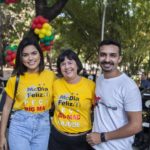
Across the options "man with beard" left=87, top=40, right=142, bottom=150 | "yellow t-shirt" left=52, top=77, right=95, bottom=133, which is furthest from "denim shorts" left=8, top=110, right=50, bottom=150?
"man with beard" left=87, top=40, right=142, bottom=150

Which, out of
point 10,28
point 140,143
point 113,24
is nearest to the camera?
point 140,143

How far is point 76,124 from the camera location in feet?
10.8

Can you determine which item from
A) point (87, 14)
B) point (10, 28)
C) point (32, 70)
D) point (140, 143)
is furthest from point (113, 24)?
point (32, 70)

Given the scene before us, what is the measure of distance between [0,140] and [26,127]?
265mm

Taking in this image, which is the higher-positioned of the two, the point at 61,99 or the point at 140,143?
the point at 61,99

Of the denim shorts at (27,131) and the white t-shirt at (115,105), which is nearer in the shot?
the white t-shirt at (115,105)

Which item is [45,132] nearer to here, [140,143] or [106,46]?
[106,46]

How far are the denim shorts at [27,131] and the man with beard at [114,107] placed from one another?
1.62 feet

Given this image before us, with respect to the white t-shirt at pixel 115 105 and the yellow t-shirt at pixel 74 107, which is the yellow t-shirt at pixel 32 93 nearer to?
the yellow t-shirt at pixel 74 107

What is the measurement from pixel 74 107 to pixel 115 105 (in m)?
0.44

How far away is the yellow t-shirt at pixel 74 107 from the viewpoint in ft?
10.8

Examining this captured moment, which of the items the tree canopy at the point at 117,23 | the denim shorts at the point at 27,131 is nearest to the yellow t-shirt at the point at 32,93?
the denim shorts at the point at 27,131

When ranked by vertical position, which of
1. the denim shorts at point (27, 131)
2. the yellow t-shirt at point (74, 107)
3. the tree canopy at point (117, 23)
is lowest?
→ the denim shorts at point (27, 131)

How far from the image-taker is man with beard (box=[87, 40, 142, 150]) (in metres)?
2.93
